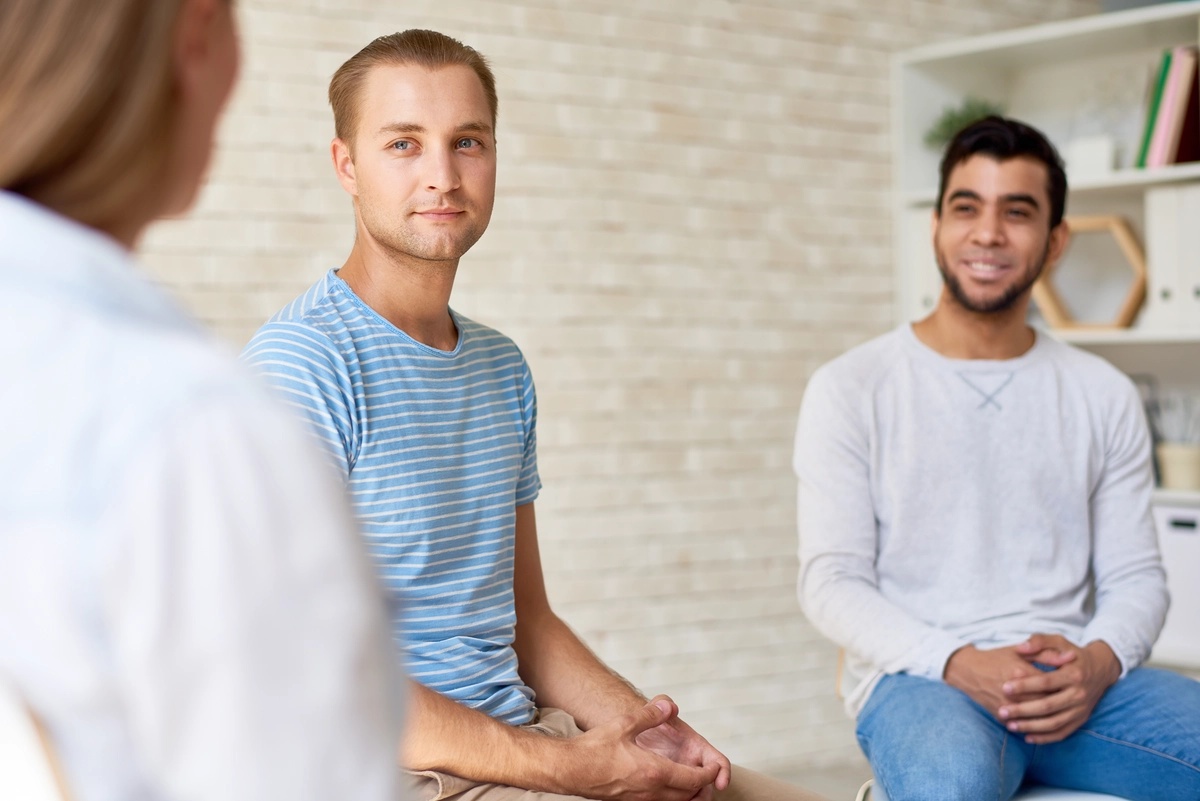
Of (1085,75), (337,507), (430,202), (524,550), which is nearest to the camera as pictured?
(337,507)

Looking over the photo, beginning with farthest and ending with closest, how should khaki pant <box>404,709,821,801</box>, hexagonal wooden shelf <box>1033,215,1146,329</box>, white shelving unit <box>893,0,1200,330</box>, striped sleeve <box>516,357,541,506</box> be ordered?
1. white shelving unit <box>893,0,1200,330</box>
2. hexagonal wooden shelf <box>1033,215,1146,329</box>
3. striped sleeve <box>516,357,541,506</box>
4. khaki pant <box>404,709,821,801</box>

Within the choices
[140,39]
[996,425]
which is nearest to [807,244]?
[996,425]

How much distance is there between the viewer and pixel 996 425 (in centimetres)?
221

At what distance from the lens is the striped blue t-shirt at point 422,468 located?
4.75 feet

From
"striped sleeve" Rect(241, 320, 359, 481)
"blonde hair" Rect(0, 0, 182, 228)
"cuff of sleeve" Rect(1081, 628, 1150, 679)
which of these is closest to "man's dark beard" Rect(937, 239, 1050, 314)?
"cuff of sleeve" Rect(1081, 628, 1150, 679)

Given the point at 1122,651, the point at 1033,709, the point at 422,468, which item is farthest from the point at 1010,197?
the point at 422,468

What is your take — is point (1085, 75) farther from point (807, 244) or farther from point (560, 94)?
point (560, 94)

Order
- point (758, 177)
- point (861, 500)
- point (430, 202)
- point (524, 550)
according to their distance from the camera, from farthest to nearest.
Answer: point (758, 177) < point (861, 500) < point (524, 550) < point (430, 202)

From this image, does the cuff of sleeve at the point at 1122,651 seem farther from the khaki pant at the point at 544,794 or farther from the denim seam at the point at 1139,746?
the khaki pant at the point at 544,794

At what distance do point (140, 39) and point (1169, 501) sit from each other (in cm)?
318

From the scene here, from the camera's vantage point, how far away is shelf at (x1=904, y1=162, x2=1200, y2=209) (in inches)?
122

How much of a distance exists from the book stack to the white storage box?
2.99ft

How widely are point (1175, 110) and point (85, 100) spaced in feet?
10.3

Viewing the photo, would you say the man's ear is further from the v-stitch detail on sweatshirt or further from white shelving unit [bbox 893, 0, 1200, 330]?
white shelving unit [bbox 893, 0, 1200, 330]
